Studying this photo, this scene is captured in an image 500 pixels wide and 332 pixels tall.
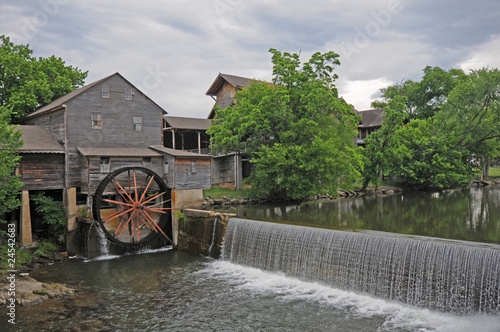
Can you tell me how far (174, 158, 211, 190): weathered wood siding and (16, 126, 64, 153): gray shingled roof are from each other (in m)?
5.75

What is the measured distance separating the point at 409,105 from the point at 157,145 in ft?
143

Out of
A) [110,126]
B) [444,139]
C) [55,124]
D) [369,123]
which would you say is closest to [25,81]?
[55,124]

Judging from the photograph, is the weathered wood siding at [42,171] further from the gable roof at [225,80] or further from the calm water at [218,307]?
the gable roof at [225,80]

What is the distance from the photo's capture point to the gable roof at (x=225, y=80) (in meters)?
34.6

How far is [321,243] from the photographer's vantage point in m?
13.2

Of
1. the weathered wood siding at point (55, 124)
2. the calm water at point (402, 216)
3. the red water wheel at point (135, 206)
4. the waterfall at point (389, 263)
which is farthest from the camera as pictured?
the weathered wood siding at point (55, 124)

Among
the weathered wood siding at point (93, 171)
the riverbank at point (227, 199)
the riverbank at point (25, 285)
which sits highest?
the weathered wood siding at point (93, 171)

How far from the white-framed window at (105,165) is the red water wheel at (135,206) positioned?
1.73 feet

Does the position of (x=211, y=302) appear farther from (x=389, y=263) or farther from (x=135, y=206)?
(x=135, y=206)

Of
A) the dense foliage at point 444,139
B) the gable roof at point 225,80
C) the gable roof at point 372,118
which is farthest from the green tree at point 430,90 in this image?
the gable roof at point 225,80

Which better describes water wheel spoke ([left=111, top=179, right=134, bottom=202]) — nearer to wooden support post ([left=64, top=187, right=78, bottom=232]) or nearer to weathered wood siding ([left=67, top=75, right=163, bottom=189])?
weathered wood siding ([left=67, top=75, right=163, bottom=189])

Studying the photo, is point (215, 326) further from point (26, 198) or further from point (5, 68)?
point (5, 68)

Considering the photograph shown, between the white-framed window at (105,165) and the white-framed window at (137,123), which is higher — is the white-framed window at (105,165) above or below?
below

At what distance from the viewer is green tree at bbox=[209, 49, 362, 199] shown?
82.0 ft
